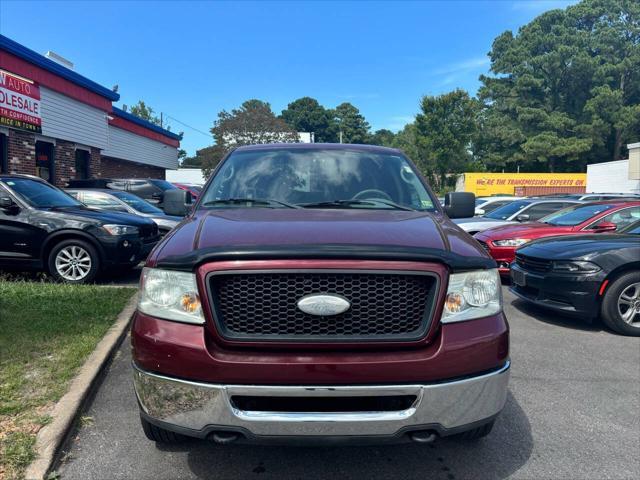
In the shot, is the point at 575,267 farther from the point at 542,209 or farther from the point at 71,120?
the point at 71,120

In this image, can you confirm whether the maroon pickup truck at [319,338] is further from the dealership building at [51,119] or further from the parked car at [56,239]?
the dealership building at [51,119]

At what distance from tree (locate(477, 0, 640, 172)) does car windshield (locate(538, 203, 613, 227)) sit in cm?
4281

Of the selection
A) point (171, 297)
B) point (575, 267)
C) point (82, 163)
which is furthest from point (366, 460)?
point (82, 163)

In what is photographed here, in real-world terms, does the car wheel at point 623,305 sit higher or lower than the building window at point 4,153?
lower

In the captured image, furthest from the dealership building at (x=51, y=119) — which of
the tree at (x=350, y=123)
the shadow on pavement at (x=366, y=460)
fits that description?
the tree at (x=350, y=123)

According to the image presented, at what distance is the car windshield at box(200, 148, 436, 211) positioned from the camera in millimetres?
3314

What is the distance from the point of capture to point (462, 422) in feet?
7.05

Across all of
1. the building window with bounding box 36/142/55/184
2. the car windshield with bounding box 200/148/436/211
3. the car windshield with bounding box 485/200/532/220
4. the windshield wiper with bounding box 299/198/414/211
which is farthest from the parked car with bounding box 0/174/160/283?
the car windshield with bounding box 485/200/532/220

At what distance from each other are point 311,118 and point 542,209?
299ft

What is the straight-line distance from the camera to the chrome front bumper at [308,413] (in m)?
2.04

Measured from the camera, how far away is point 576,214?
8242 mm

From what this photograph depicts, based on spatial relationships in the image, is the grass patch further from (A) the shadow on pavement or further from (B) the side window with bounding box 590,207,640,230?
(B) the side window with bounding box 590,207,640,230

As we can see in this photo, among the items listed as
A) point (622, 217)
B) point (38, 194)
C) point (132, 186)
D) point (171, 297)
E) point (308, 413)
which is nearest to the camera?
point (308, 413)

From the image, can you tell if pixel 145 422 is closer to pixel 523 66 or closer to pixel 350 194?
pixel 350 194
